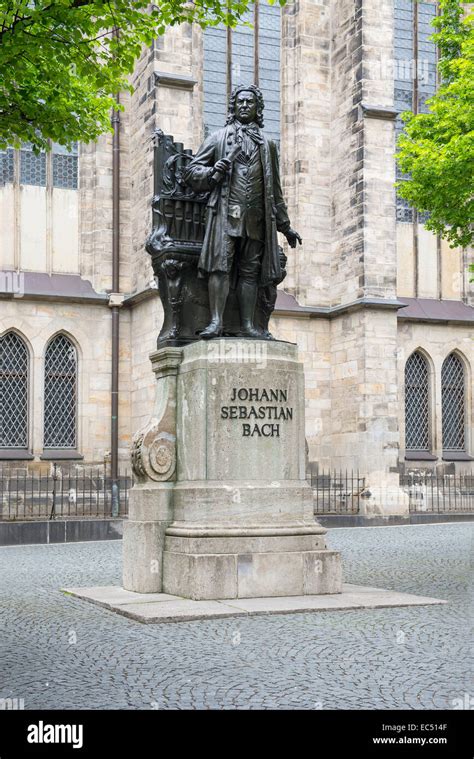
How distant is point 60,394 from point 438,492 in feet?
30.0

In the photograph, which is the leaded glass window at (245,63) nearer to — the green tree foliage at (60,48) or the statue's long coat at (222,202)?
the green tree foliage at (60,48)

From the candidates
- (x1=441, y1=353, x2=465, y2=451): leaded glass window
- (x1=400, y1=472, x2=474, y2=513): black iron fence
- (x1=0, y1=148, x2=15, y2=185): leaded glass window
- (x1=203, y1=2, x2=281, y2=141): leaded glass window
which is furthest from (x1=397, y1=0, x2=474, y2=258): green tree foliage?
(x1=0, y1=148, x2=15, y2=185): leaded glass window

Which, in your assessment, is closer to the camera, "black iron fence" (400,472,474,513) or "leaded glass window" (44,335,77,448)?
"leaded glass window" (44,335,77,448)

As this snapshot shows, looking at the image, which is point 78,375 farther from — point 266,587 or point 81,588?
point 266,587

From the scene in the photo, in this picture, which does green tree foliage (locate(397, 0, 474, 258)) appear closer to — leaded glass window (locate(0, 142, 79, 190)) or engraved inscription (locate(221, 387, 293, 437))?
engraved inscription (locate(221, 387, 293, 437))

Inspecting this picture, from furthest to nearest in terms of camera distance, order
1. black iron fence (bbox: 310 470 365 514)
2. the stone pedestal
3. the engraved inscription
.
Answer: black iron fence (bbox: 310 470 365 514) → the engraved inscription → the stone pedestal

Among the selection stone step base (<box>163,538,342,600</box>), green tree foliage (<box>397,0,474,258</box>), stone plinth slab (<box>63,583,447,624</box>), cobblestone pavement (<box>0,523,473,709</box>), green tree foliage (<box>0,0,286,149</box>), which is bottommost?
cobblestone pavement (<box>0,523,473,709</box>)

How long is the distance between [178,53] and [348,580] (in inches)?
592

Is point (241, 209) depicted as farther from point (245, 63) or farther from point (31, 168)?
point (245, 63)

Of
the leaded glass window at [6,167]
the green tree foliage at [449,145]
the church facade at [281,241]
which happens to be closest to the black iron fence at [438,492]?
the church facade at [281,241]

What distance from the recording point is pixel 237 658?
620 cm

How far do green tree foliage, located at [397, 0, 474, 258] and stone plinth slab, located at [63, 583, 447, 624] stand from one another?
810 centimetres

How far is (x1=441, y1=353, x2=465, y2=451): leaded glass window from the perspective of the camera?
1057 inches

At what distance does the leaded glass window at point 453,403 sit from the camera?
26844 millimetres
